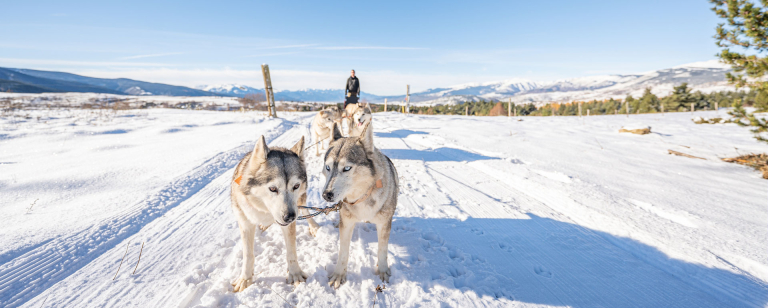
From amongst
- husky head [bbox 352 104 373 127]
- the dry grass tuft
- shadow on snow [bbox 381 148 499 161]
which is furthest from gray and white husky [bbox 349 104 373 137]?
the dry grass tuft

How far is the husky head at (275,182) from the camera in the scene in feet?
8.50

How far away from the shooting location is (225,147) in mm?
9273

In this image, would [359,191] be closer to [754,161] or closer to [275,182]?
[275,182]

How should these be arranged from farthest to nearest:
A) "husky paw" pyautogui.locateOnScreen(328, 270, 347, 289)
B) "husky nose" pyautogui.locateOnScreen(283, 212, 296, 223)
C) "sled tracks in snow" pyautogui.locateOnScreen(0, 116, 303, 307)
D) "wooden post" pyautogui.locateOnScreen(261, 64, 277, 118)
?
"wooden post" pyautogui.locateOnScreen(261, 64, 277, 118), "husky paw" pyautogui.locateOnScreen(328, 270, 347, 289), "sled tracks in snow" pyautogui.locateOnScreen(0, 116, 303, 307), "husky nose" pyautogui.locateOnScreen(283, 212, 296, 223)

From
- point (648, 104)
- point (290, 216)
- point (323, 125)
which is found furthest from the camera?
point (648, 104)

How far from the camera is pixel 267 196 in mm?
2701

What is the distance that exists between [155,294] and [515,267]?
13.0 ft

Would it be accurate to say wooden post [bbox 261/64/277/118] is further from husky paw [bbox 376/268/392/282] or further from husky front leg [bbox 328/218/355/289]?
husky paw [bbox 376/268/392/282]

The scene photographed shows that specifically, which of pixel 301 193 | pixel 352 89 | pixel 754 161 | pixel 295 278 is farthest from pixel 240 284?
pixel 754 161

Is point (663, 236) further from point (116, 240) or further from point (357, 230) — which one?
point (116, 240)

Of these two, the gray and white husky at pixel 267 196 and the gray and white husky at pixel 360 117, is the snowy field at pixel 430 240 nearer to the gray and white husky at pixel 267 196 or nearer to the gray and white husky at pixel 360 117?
the gray and white husky at pixel 267 196

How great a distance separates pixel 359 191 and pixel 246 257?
4.67 ft

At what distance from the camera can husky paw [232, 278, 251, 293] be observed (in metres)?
2.84

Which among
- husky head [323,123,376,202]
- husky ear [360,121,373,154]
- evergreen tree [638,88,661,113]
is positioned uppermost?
evergreen tree [638,88,661,113]
